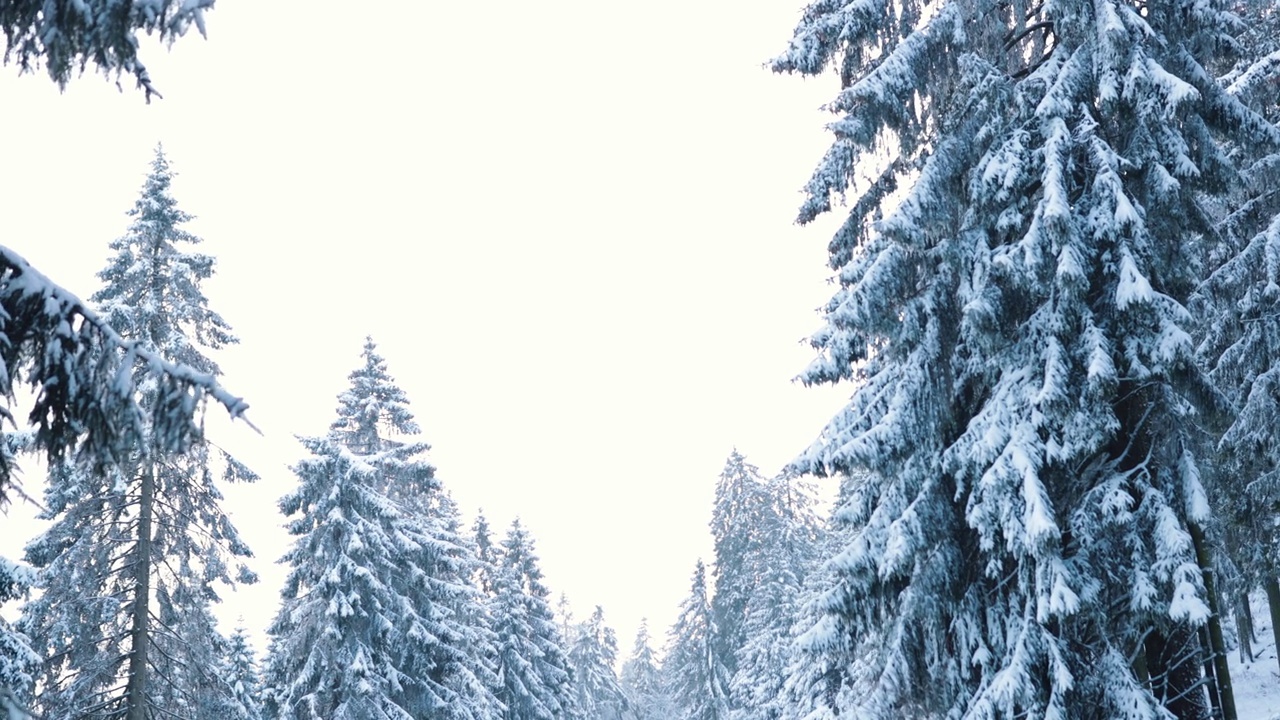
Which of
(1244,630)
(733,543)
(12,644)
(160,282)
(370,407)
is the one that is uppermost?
(733,543)

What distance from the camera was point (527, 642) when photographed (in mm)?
40000

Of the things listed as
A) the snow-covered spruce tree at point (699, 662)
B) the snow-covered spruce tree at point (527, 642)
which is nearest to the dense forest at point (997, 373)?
the snow-covered spruce tree at point (527, 642)

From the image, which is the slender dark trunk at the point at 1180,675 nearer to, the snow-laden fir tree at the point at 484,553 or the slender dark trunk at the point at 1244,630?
the slender dark trunk at the point at 1244,630

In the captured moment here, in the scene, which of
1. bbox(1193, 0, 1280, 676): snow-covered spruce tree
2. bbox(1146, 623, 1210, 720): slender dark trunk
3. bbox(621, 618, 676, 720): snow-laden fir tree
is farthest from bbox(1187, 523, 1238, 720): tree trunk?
bbox(621, 618, 676, 720): snow-laden fir tree

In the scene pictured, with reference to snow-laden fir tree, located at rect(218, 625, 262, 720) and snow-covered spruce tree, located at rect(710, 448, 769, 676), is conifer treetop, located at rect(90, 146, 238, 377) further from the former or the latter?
snow-covered spruce tree, located at rect(710, 448, 769, 676)

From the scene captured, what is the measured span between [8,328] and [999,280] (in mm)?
9810

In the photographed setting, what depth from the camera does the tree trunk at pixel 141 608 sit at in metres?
16.6

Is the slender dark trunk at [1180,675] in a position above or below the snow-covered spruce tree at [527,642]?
below

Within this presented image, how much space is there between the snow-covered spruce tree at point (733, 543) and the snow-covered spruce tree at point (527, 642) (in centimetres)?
1604

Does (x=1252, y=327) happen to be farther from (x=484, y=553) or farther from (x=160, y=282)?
(x=484, y=553)

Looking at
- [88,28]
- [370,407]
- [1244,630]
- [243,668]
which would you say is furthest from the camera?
[243,668]

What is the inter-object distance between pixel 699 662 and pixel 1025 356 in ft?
169

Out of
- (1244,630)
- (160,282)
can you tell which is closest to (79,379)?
(160,282)

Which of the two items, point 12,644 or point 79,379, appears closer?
point 79,379
